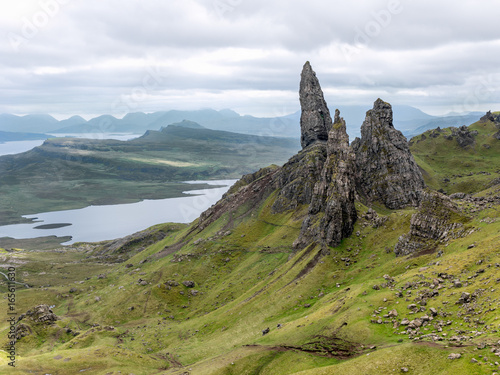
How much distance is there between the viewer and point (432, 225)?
8681cm

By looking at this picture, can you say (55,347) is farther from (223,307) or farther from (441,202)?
(441,202)

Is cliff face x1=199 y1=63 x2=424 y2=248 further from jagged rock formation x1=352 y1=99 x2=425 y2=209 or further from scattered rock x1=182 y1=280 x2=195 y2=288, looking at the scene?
scattered rock x1=182 y1=280 x2=195 y2=288

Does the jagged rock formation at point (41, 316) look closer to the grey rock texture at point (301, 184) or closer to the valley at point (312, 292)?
the valley at point (312, 292)

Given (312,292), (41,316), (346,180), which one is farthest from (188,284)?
(346,180)

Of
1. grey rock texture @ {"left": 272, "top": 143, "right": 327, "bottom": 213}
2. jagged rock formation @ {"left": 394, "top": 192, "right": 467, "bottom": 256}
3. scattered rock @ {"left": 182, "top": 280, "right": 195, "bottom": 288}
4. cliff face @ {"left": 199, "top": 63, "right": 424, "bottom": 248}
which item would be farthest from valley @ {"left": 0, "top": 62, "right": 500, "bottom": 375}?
grey rock texture @ {"left": 272, "top": 143, "right": 327, "bottom": 213}

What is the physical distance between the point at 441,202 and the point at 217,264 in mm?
102638

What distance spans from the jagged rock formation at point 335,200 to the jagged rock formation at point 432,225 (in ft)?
86.8

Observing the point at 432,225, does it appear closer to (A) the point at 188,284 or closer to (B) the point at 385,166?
(B) the point at 385,166

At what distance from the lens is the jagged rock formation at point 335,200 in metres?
117

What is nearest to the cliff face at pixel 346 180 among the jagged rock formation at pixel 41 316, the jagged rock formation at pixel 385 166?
the jagged rock formation at pixel 385 166

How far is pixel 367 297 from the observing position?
69.9m

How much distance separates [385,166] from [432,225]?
86.4 m

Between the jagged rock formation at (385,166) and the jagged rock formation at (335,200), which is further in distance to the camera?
the jagged rock formation at (385,166)

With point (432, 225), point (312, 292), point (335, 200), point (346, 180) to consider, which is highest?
point (346, 180)
